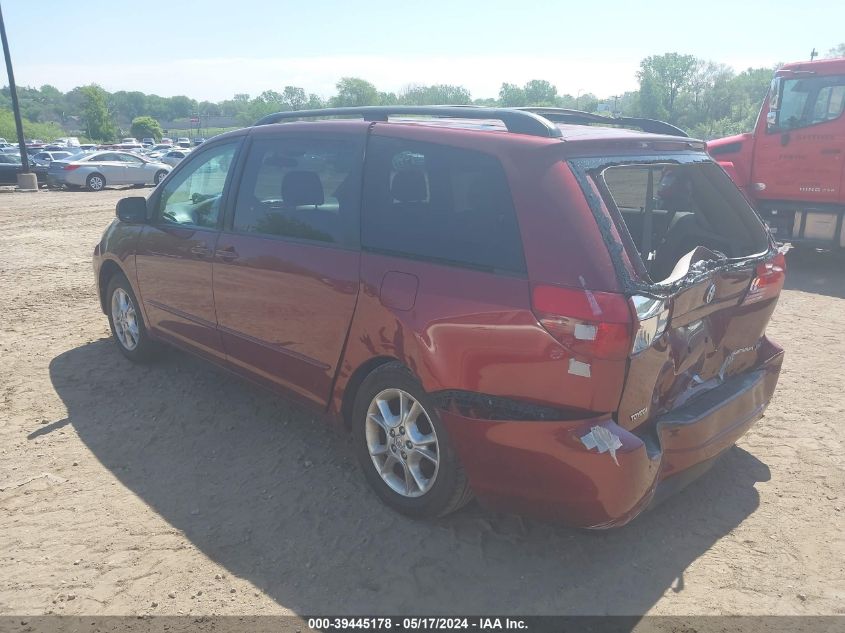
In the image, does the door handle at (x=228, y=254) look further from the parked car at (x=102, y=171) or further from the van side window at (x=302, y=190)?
the parked car at (x=102, y=171)

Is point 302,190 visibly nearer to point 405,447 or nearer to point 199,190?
point 199,190

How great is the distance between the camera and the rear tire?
24.0 meters

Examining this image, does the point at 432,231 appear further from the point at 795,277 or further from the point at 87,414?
the point at 795,277

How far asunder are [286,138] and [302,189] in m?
0.37

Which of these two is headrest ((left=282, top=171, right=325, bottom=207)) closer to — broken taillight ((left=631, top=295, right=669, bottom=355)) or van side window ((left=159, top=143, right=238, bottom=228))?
van side window ((left=159, top=143, right=238, bottom=228))

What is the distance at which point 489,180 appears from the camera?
2.86 m

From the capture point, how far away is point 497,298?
8.82 feet

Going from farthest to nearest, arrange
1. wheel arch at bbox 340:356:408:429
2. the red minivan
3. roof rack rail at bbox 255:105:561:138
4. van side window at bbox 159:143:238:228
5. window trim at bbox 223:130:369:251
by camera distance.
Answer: van side window at bbox 159:143:238:228 → window trim at bbox 223:130:369:251 → wheel arch at bbox 340:356:408:429 → roof rack rail at bbox 255:105:561:138 → the red minivan

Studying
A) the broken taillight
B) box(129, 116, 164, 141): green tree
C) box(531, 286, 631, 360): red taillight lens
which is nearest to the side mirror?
box(531, 286, 631, 360): red taillight lens

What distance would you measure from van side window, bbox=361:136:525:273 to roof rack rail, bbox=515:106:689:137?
72 cm

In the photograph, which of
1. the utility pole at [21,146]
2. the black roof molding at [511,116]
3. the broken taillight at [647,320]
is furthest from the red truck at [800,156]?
the utility pole at [21,146]

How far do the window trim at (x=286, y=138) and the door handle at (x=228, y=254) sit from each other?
0.10 metres

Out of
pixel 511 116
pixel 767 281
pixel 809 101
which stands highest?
pixel 809 101

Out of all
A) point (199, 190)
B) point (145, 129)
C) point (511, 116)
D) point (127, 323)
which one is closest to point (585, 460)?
point (511, 116)
